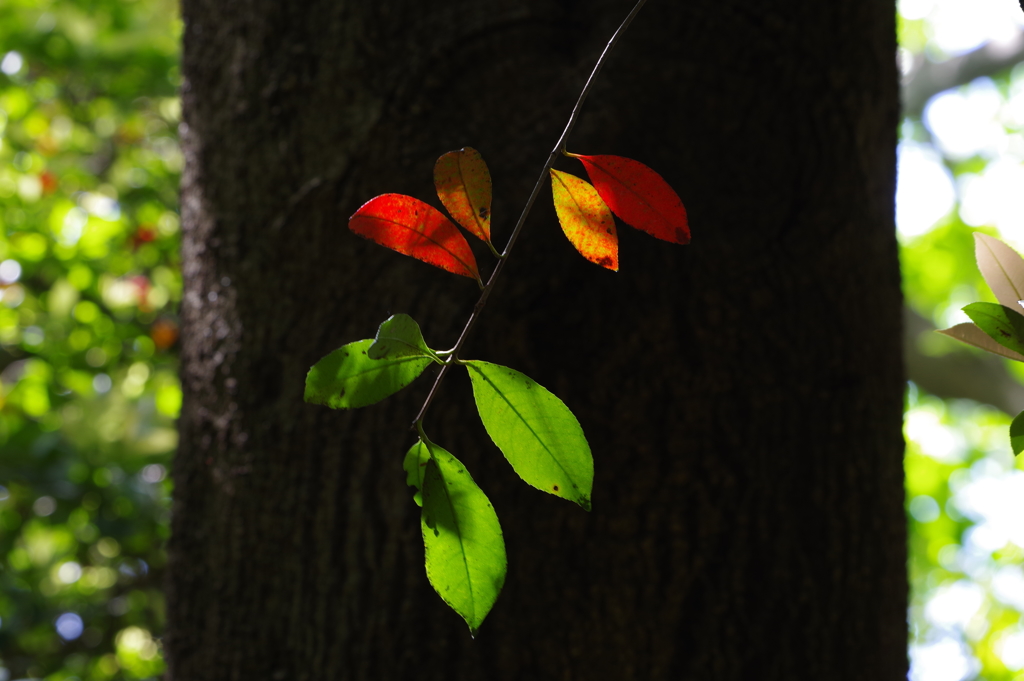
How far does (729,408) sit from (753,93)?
308 millimetres

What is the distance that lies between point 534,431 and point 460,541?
0.18 feet

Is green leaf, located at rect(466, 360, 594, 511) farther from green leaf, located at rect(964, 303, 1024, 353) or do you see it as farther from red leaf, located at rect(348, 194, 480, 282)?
green leaf, located at rect(964, 303, 1024, 353)

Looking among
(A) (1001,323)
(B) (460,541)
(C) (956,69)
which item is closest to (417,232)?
(B) (460,541)

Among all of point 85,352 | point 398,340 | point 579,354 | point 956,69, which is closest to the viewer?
point 398,340

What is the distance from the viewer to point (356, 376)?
11.5 inches

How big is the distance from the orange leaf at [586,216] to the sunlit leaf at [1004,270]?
17 centimetres

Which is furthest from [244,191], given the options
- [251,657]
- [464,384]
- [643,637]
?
[643,637]

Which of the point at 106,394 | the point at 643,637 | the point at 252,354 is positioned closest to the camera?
the point at 643,637

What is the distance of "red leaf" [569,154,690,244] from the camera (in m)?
0.31

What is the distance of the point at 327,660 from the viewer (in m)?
0.66

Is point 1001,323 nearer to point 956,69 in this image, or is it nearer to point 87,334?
point 87,334

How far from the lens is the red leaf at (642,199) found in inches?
12.3

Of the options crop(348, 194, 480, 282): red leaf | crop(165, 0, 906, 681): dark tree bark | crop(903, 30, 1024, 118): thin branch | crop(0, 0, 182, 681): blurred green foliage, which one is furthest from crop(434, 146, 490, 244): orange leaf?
crop(903, 30, 1024, 118): thin branch

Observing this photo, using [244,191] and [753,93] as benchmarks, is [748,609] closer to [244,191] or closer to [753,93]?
[753,93]
